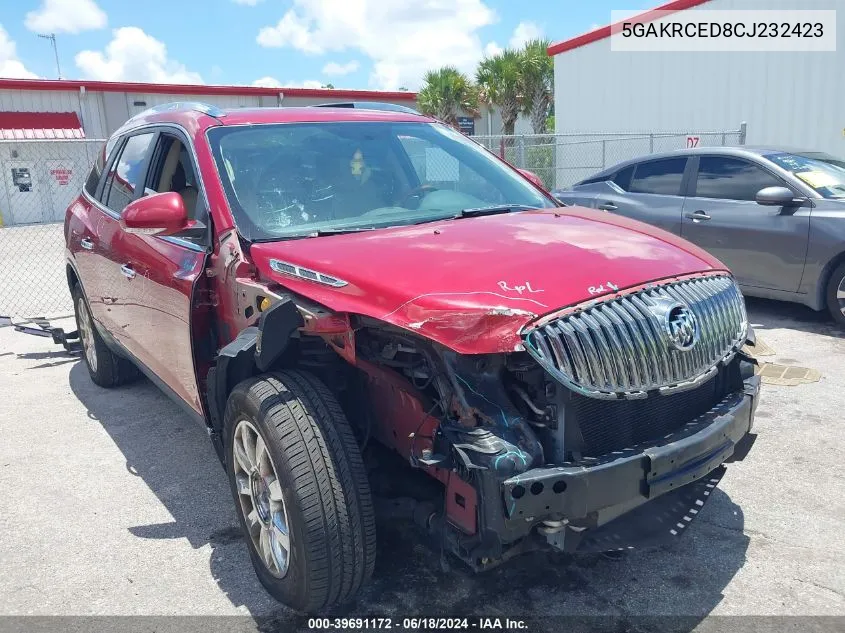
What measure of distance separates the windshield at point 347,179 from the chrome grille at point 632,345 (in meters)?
1.23

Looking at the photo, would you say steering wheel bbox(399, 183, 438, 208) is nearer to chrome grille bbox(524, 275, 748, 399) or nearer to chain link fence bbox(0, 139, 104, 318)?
chrome grille bbox(524, 275, 748, 399)

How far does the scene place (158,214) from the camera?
10.7 feet

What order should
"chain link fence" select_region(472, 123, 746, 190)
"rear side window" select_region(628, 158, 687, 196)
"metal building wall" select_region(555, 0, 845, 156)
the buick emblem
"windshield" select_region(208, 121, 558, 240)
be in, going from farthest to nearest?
1. "chain link fence" select_region(472, 123, 746, 190)
2. "metal building wall" select_region(555, 0, 845, 156)
3. "rear side window" select_region(628, 158, 687, 196)
4. "windshield" select_region(208, 121, 558, 240)
5. the buick emblem

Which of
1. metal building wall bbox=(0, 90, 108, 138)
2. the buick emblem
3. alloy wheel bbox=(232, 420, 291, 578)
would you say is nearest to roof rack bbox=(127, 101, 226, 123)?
alloy wheel bbox=(232, 420, 291, 578)

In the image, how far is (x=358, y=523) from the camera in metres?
2.61

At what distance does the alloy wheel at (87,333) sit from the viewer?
19.1 feet

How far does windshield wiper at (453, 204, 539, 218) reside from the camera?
350 centimetres

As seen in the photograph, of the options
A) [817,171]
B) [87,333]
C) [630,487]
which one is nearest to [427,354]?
[630,487]

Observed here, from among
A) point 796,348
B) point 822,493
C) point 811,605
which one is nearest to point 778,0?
point 796,348

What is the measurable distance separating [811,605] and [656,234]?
1.62m

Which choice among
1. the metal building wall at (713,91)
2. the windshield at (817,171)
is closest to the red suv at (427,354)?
the windshield at (817,171)

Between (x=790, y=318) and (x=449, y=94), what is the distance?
28.5 m

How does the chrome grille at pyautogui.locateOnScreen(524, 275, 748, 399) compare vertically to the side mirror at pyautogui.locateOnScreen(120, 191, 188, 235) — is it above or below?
below

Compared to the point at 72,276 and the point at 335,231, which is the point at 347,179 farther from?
the point at 72,276
